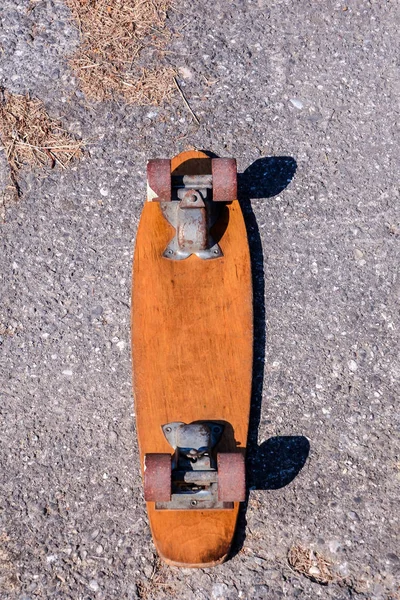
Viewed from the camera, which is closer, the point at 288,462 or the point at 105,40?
the point at 288,462

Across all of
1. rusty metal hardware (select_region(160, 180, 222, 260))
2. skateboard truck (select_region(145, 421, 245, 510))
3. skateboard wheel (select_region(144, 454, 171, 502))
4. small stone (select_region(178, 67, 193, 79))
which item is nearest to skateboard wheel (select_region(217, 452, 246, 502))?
skateboard truck (select_region(145, 421, 245, 510))

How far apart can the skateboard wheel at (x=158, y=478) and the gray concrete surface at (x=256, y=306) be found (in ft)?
1.36

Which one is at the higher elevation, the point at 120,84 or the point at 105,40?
the point at 105,40

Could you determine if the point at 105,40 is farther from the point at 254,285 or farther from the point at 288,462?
the point at 288,462

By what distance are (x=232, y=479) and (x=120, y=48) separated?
2226 millimetres

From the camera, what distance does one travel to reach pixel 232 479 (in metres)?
2.62

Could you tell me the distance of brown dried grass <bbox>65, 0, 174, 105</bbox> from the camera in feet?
11.3

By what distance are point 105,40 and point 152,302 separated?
57.3 inches

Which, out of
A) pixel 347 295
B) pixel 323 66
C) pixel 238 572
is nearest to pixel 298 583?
pixel 238 572

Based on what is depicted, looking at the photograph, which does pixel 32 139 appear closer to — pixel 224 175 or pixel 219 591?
pixel 224 175

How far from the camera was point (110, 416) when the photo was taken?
3094 mm

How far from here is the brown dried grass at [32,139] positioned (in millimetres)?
3375

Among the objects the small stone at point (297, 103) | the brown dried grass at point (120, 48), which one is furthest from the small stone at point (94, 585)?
the small stone at point (297, 103)

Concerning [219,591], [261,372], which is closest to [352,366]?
[261,372]
